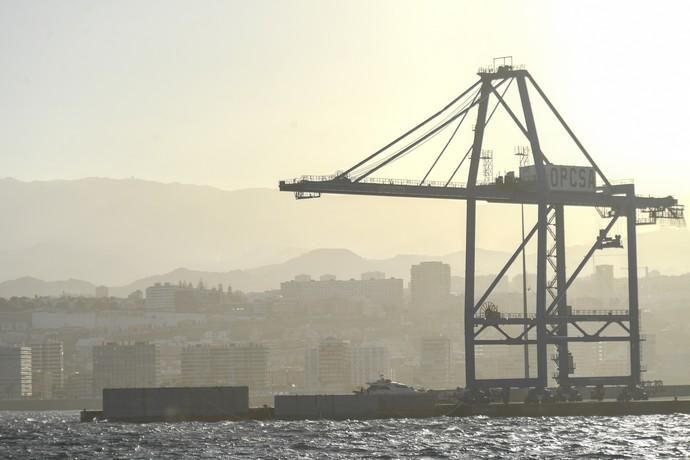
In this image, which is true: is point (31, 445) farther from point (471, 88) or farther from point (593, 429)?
point (471, 88)

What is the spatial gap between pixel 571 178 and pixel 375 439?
3911 cm

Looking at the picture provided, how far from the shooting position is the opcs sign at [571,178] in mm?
116000

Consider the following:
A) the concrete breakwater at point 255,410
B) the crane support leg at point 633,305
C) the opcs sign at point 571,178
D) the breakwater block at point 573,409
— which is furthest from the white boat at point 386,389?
the crane support leg at point 633,305

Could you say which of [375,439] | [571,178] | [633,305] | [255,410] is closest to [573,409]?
[633,305]

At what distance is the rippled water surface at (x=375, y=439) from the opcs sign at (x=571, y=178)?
62.7 ft

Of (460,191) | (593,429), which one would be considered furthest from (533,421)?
(460,191)

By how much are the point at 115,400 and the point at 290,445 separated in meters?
26.1

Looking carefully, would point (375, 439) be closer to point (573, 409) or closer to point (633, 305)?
point (573, 409)

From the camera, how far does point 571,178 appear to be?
4619 inches

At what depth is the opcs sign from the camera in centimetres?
11600

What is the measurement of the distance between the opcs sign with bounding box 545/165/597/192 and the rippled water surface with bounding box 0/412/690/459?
1912 cm

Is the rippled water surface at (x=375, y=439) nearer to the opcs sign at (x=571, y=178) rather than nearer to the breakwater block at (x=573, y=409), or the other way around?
the breakwater block at (x=573, y=409)

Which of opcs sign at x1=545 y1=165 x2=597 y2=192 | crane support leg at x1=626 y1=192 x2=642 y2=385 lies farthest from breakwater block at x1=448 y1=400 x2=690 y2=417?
opcs sign at x1=545 y1=165 x2=597 y2=192

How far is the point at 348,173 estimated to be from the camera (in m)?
110
